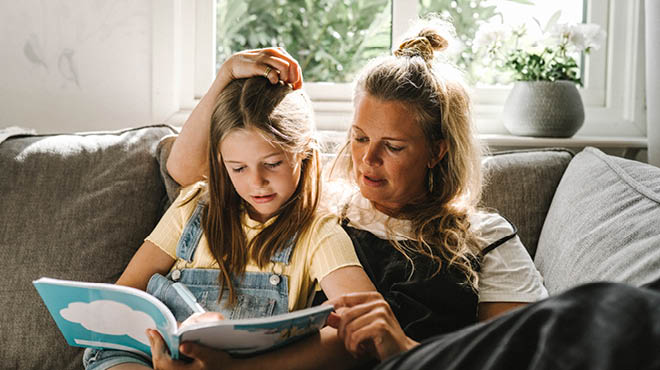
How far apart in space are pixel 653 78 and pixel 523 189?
0.64 meters

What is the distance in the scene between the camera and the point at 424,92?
1386mm

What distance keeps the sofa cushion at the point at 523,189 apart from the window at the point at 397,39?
1.87ft

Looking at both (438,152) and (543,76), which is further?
(543,76)

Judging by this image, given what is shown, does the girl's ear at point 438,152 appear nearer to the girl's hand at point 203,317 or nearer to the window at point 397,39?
the girl's hand at point 203,317

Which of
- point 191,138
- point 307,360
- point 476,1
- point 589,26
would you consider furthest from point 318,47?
point 307,360

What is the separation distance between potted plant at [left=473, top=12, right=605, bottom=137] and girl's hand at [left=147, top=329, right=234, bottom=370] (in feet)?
4.52

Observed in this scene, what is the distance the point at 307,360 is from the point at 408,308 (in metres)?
0.26

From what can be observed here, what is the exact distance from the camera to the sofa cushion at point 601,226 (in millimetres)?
1205

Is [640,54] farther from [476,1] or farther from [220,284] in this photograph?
[220,284]

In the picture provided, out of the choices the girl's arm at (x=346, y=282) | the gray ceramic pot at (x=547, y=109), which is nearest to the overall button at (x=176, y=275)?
the girl's arm at (x=346, y=282)

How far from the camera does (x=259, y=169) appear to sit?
1.28 metres

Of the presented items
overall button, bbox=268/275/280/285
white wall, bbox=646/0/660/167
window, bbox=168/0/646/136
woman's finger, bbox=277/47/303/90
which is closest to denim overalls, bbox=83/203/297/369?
overall button, bbox=268/275/280/285

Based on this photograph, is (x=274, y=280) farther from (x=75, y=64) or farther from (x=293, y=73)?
(x=75, y=64)

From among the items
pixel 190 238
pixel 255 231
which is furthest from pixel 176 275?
pixel 255 231
